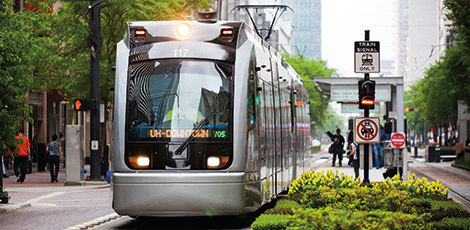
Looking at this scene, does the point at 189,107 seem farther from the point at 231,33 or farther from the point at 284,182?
the point at 284,182

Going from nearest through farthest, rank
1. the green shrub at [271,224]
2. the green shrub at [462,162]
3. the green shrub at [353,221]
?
1. the green shrub at [353,221]
2. the green shrub at [271,224]
3. the green shrub at [462,162]

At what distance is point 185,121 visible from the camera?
14.2m

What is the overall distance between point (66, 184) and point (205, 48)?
16440 mm

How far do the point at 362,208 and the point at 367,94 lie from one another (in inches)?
279

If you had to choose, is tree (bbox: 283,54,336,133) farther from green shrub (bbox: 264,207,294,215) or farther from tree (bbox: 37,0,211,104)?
green shrub (bbox: 264,207,294,215)

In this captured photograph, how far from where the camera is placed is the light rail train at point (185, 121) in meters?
14.1

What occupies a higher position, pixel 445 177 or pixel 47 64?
pixel 47 64

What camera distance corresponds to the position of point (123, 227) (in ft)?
50.7

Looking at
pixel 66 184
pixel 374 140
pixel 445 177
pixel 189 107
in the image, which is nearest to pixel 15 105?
pixel 189 107

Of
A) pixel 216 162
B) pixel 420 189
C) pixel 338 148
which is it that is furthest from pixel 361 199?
pixel 338 148

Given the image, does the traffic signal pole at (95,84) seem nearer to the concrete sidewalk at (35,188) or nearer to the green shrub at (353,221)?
the concrete sidewalk at (35,188)

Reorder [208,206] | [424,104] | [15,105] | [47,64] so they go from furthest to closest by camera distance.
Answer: [424,104], [47,64], [15,105], [208,206]

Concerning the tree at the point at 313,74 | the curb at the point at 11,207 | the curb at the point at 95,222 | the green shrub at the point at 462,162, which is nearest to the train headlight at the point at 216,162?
the curb at the point at 95,222

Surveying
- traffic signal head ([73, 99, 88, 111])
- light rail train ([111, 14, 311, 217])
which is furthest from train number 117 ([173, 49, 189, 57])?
traffic signal head ([73, 99, 88, 111])
